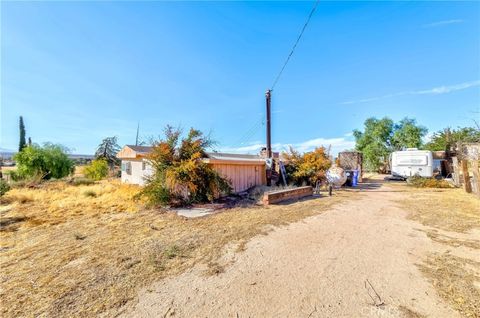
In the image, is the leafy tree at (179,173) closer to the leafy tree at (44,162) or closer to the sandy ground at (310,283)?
the sandy ground at (310,283)

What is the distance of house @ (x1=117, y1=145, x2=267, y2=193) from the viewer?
34.5 ft

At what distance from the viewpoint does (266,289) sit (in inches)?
109

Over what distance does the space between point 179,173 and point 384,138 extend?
31.1m

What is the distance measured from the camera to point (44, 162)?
1855cm

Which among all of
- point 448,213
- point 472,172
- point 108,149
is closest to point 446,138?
point 472,172

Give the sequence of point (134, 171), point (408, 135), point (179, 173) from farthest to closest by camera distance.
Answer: point (408, 135), point (134, 171), point (179, 173)

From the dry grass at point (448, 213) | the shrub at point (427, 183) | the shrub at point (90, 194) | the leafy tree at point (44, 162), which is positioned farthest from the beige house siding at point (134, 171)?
the shrub at point (427, 183)

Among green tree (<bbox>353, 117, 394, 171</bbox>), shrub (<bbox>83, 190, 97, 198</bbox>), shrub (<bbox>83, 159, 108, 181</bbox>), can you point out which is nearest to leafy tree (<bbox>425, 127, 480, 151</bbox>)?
green tree (<bbox>353, 117, 394, 171</bbox>)

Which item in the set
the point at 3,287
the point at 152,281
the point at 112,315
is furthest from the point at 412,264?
the point at 3,287

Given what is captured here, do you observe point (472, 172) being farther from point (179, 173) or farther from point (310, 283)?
point (179, 173)

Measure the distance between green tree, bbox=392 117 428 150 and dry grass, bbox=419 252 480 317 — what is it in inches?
1206

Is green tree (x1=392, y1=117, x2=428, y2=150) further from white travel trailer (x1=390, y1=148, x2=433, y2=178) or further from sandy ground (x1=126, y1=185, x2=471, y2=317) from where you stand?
sandy ground (x1=126, y1=185, x2=471, y2=317)

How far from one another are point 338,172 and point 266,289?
12.0 metres

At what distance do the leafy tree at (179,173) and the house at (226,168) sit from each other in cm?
77
